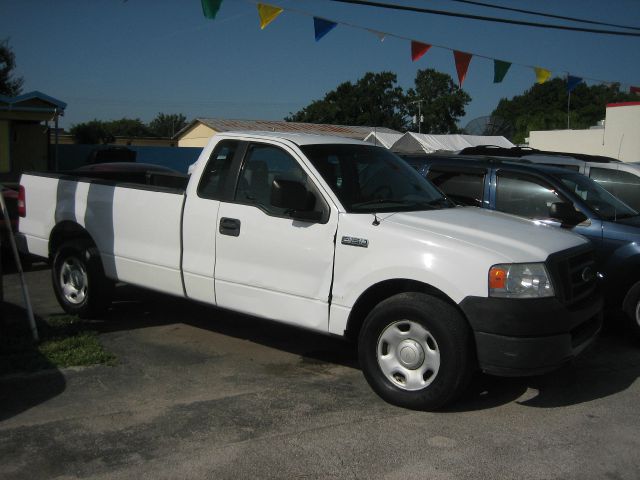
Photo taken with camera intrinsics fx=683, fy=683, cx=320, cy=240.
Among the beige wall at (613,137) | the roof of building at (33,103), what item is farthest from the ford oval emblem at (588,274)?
the beige wall at (613,137)

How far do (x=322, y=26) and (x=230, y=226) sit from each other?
21.5ft

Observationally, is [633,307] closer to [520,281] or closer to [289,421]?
[520,281]

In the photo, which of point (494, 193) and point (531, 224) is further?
point (494, 193)

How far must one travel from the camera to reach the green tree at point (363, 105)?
76.3 metres

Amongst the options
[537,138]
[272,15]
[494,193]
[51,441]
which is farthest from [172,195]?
[537,138]

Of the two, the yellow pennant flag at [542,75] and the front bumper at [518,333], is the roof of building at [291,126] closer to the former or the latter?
the yellow pennant flag at [542,75]

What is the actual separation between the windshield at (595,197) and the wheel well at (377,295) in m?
3.14

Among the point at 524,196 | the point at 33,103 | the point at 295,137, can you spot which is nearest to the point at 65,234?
the point at 295,137

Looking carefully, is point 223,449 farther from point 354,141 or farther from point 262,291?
point 354,141

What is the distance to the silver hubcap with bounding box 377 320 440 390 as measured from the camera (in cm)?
470

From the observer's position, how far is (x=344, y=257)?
198 inches

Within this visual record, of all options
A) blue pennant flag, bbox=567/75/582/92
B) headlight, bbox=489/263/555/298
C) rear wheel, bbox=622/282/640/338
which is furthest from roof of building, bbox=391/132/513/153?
headlight, bbox=489/263/555/298

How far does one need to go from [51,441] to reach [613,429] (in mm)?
3650

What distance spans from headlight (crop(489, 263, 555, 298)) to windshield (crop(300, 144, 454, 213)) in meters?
1.12
